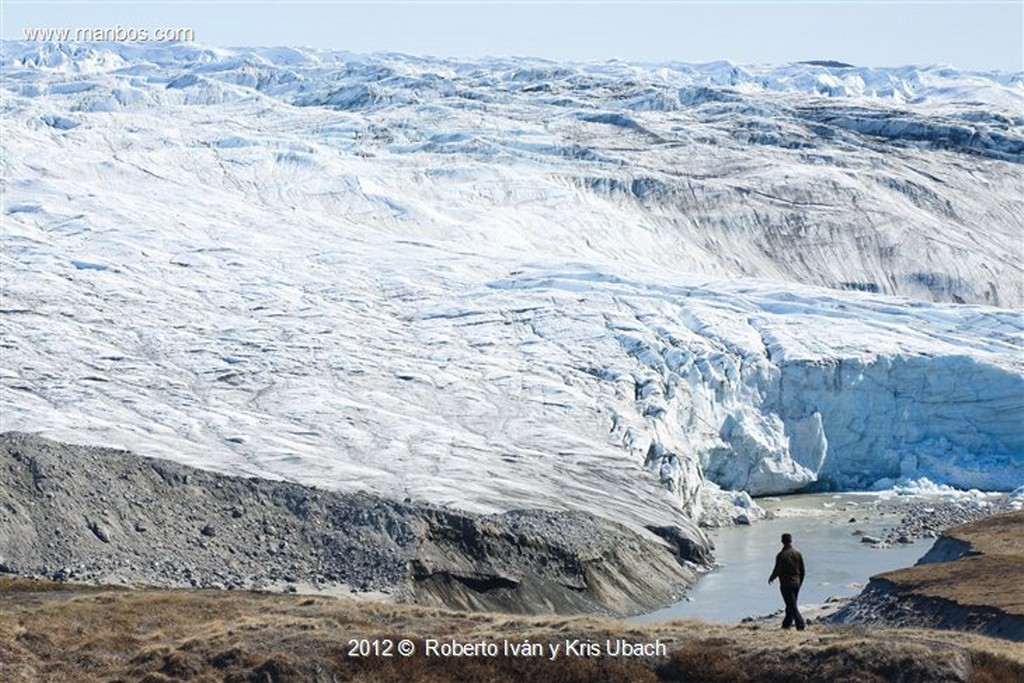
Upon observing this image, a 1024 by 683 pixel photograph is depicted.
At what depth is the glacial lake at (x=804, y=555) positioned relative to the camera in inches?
1425

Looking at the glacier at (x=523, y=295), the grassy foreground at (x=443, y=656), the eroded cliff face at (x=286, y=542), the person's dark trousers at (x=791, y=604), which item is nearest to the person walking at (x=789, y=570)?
the person's dark trousers at (x=791, y=604)

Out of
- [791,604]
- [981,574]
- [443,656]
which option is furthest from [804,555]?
[443,656]

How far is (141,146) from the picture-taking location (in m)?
82.9

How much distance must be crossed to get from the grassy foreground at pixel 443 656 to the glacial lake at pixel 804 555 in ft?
33.1

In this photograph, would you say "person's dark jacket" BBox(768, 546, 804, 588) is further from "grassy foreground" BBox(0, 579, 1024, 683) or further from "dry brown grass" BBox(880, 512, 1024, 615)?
"dry brown grass" BBox(880, 512, 1024, 615)

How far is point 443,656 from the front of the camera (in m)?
20.3

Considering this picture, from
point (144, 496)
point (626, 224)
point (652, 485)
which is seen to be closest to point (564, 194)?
point (626, 224)

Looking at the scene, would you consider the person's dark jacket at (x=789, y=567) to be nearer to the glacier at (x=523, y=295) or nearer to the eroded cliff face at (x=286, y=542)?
A: the eroded cliff face at (x=286, y=542)

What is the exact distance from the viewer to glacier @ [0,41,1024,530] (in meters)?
45.3

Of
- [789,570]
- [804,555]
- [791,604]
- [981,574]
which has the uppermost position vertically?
[789,570]

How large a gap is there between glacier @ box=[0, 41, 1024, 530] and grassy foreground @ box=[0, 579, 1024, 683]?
1688 cm

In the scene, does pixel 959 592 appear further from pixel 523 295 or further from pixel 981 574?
pixel 523 295

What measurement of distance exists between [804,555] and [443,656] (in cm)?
2244

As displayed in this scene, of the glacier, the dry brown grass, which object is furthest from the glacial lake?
the dry brown grass
